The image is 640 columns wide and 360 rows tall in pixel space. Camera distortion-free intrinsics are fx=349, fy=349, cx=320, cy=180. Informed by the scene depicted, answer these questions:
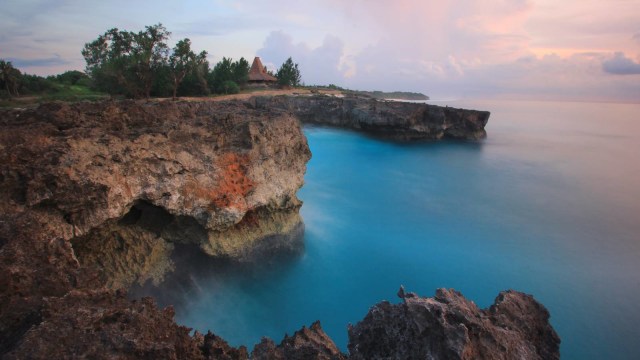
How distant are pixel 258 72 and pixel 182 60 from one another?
2273cm

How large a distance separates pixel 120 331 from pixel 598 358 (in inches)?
448

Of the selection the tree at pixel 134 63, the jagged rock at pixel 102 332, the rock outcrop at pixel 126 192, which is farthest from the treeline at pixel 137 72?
the jagged rock at pixel 102 332

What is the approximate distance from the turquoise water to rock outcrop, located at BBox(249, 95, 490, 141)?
3.54 metres

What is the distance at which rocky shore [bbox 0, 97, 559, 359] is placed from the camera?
3496 mm

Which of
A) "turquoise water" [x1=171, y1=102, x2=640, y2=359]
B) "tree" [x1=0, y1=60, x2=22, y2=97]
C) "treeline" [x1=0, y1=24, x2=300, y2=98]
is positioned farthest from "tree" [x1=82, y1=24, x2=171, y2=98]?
"turquoise water" [x1=171, y1=102, x2=640, y2=359]

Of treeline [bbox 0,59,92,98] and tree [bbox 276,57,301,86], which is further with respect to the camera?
tree [bbox 276,57,301,86]

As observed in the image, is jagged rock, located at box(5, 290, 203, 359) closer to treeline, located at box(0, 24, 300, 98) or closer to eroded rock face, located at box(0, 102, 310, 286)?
eroded rock face, located at box(0, 102, 310, 286)

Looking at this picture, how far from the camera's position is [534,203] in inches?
776

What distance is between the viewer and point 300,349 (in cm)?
404

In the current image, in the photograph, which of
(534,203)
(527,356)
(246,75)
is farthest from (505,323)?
(246,75)

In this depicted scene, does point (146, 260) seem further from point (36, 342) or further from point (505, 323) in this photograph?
point (505, 323)

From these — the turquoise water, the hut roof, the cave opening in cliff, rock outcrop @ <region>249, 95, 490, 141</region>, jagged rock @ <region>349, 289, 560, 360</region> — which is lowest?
the turquoise water

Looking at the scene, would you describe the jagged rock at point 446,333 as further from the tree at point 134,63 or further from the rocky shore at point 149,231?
the tree at point 134,63

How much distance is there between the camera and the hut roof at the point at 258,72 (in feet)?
145
